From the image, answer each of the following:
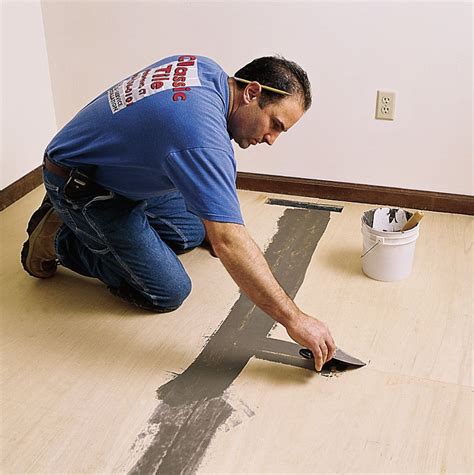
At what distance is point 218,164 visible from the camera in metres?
1.65

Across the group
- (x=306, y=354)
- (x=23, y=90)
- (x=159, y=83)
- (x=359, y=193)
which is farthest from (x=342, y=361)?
(x=23, y=90)

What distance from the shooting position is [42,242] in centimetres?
233

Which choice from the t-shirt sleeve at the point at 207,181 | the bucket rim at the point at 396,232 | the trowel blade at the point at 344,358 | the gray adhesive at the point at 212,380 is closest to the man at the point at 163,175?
the t-shirt sleeve at the point at 207,181

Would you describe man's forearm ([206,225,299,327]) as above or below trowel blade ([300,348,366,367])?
above

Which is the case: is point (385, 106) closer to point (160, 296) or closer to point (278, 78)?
point (278, 78)

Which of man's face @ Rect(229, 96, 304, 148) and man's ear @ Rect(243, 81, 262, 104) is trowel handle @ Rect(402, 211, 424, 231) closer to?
man's face @ Rect(229, 96, 304, 148)

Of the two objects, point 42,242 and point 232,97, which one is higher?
point 232,97

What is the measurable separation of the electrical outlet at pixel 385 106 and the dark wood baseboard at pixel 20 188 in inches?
62.4

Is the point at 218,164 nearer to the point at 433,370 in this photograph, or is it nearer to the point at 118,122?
the point at 118,122

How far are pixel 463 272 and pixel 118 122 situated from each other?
1.35 metres

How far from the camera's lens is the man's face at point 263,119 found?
182 cm

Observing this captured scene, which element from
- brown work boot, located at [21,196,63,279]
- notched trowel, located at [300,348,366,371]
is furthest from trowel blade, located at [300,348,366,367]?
brown work boot, located at [21,196,63,279]

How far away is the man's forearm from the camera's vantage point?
169 cm

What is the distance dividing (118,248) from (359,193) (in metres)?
1.23
